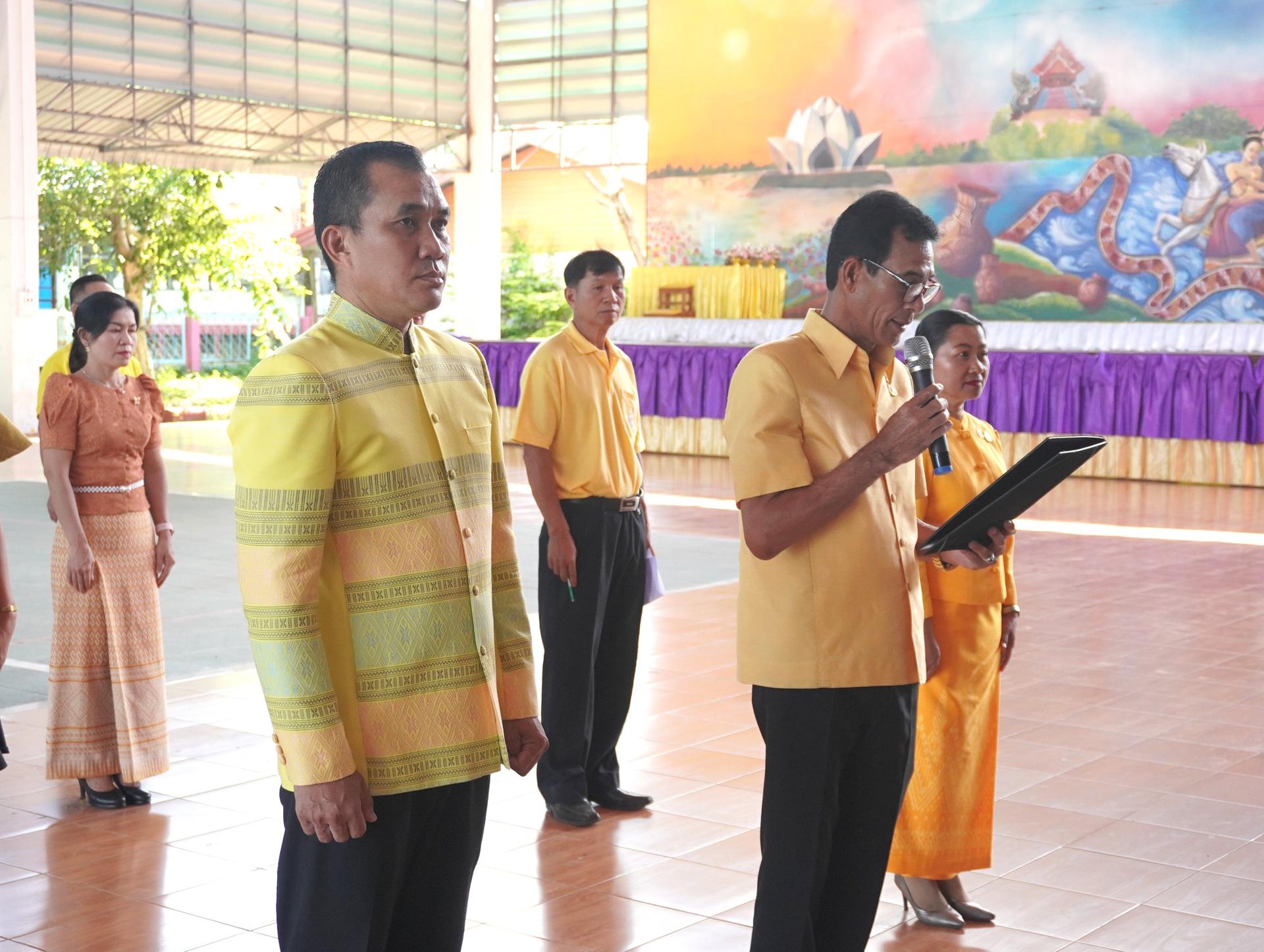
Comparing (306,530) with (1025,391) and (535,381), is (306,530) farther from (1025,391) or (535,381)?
(1025,391)

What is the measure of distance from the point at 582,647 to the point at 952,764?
49.1 inches

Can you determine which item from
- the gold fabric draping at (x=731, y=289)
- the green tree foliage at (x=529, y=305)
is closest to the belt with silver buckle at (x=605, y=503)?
the gold fabric draping at (x=731, y=289)

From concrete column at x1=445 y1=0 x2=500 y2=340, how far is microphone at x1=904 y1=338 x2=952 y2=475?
18.6 m

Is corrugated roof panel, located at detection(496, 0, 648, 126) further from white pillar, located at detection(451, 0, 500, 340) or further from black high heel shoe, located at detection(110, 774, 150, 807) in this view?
black high heel shoe, located at detection(110, 774, 150, 807)

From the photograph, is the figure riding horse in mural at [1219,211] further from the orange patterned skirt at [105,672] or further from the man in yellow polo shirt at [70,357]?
the orange patterned skirt at [105,672]

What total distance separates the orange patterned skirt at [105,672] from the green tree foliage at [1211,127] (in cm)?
1314

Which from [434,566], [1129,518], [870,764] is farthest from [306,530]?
[1129,518]

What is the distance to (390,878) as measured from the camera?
208 centimetres

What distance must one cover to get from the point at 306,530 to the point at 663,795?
2691 mm

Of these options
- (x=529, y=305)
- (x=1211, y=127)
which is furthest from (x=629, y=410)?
(x=529, y=305)

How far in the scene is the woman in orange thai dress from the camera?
435cm

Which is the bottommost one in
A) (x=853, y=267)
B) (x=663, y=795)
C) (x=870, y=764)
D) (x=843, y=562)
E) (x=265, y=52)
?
(x=663, y=795)

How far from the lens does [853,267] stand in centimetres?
251

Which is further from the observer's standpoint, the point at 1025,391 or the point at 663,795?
the point at 1025,391
